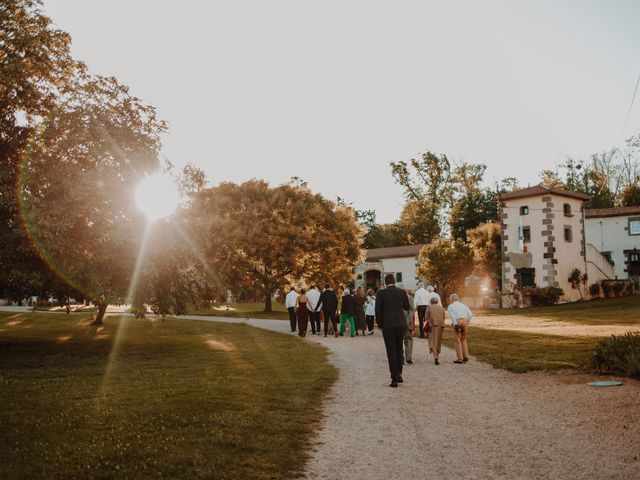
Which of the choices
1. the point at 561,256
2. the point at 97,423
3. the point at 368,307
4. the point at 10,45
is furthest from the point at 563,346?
the point at 561,256

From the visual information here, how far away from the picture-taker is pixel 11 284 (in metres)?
14.3

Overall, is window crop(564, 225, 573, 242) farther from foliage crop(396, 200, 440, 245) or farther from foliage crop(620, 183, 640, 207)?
foliage crop(396, 200, 440, 245)

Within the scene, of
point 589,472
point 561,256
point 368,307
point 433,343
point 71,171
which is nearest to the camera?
point 589,472

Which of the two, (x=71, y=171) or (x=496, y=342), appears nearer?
(x=71, y=171)

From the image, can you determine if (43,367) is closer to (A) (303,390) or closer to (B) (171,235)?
(B) (171,235)

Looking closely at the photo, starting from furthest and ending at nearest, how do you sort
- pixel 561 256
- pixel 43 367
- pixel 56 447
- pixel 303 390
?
pixel 561 256
pixel 43 367
pixel 303 390
pixel 56 447

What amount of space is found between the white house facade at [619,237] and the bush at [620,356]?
123ft

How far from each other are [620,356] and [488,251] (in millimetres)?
37821

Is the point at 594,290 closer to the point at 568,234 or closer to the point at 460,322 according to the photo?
the point at 568,234

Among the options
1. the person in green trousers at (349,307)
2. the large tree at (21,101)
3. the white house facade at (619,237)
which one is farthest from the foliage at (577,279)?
the large tree at (21,101)

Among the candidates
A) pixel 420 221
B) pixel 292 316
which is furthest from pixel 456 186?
pixel 292 316

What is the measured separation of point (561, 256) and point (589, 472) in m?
37.1

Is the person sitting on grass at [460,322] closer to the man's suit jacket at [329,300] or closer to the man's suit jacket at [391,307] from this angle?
the man's suit jacket at [391,307]

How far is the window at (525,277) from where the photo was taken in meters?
39.8
